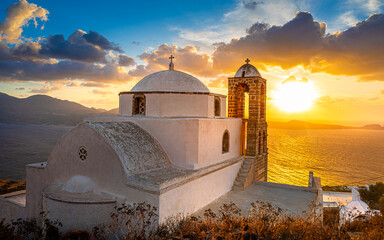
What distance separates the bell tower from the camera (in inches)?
541

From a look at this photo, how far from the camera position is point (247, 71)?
46.4 ft

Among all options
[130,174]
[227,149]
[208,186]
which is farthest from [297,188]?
[130,174]

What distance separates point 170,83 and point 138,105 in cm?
179

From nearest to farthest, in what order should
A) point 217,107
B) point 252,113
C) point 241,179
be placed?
point 241,179 → point 217,107 → point 252,113

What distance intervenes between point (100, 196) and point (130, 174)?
1214 mm

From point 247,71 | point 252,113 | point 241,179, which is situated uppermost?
point 247,71

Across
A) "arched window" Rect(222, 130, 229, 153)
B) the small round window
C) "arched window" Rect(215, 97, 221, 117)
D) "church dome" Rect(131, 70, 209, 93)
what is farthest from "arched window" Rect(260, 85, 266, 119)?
the small round window

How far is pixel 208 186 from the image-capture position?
977cm

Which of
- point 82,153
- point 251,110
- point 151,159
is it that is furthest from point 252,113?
point 82,153

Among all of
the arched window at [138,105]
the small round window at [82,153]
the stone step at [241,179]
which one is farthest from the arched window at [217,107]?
the small round window at [82,153]

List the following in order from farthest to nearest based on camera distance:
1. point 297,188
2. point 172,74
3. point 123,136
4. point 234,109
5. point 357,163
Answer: point 357,163, point 234,109, point 297,188, point 172,74, point 123,136

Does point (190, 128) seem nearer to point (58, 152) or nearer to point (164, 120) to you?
point (164, 120)

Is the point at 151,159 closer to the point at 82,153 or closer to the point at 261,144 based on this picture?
the point at 82,153

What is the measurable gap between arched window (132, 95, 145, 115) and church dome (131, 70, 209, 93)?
37 cm
